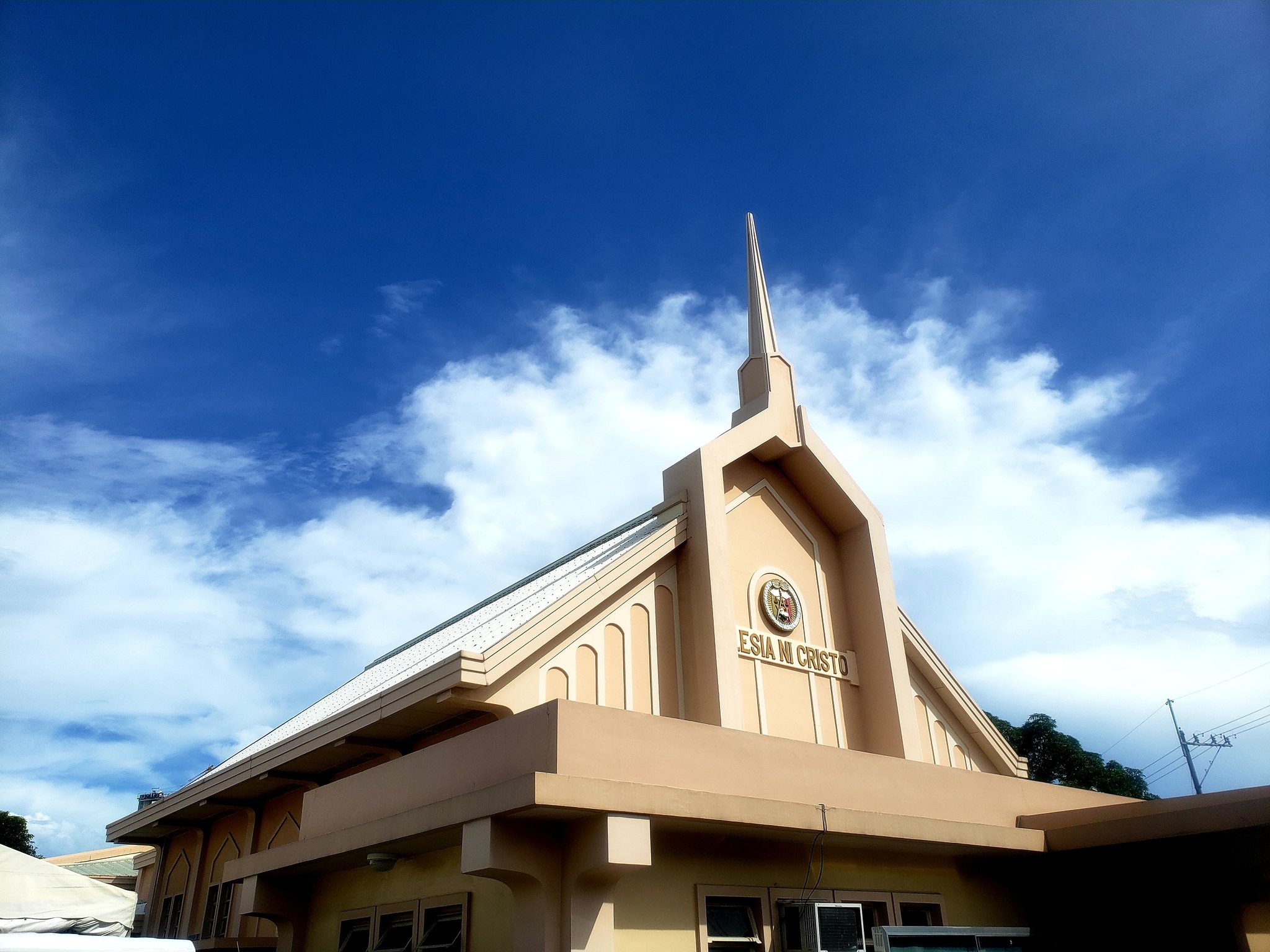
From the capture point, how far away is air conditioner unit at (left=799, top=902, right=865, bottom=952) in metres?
10.5

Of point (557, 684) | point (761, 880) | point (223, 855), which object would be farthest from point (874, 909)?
point (223, 855)

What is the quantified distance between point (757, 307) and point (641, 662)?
7.48 m

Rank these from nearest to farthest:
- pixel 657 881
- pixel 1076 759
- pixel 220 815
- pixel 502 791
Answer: pixel 502 791
pixel 657 881
pixel 220 815
pixel 1076 759

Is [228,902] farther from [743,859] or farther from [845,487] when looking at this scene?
[845,487]

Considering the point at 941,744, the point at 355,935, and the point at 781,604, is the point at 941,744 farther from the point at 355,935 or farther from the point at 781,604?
the point at 355,935

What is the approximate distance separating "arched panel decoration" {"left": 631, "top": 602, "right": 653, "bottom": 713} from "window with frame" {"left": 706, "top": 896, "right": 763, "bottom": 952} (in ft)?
9.26

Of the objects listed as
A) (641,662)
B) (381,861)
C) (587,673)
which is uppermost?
(641,662)

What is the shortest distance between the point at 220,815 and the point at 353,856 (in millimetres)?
7987

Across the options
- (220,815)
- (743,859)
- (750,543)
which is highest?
(750,543)

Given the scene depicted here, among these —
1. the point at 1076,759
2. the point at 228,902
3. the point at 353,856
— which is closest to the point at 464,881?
the point at 353,856

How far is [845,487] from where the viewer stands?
16609 mm

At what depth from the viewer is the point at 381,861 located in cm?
1102

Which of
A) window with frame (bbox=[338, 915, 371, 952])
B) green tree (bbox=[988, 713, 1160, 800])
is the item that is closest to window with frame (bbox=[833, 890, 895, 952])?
window with frame (bbox=[338, 915, 371, 952])

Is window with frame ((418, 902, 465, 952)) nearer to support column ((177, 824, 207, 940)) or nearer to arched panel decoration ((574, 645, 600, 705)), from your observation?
arched panel decoration ((574, 645, 600, 705))
